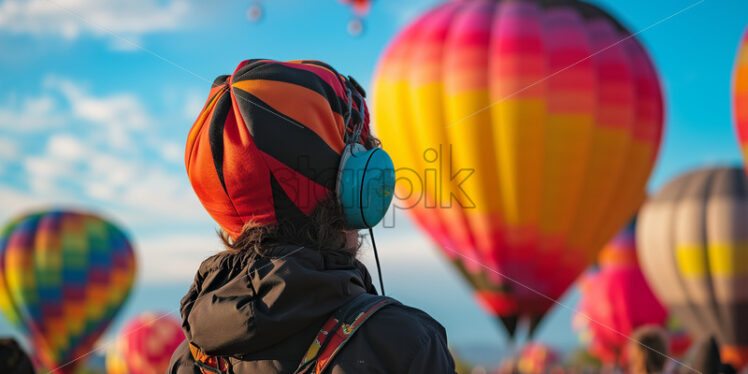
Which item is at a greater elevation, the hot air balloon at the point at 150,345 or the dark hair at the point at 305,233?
the dark hair at the point at 305,233

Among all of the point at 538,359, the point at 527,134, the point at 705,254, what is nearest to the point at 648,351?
the point at 527,134

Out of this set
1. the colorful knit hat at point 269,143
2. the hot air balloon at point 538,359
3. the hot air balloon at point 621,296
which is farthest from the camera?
the hot air balloon at point 538,359

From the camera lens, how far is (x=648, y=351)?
14.5ft

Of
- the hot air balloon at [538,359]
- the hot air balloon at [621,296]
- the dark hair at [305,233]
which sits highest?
the dark hair at [305,233]

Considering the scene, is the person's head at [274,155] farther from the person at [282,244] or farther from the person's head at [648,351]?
the person's head at [648,351]

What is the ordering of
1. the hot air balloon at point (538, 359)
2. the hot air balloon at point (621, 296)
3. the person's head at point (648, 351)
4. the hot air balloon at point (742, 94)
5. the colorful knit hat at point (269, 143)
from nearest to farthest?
the colorful knit hat at point (269, 143), the person's head at point (648, 351), the hot air balloon at point (742, 94), the hot air balloon at point (621, 296), the hot air balloon at point (538, 359)

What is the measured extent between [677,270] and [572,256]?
4.44 m

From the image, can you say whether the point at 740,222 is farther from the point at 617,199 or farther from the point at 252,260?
the point at 252,260

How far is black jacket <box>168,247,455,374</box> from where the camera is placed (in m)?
1.31

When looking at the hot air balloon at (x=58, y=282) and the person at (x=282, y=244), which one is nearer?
the person at (x=282, y=244)

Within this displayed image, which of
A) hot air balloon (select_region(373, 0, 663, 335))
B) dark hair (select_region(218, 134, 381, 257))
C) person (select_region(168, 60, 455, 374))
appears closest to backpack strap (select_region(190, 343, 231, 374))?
person (select_region(168, 60, 455, 374))

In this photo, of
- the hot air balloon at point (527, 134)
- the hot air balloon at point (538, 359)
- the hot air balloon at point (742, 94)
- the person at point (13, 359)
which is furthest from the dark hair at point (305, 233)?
the hot air balloon at point (538, 359)

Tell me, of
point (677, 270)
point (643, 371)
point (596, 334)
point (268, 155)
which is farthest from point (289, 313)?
point (596, 334)

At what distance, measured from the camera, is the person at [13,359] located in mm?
2934
